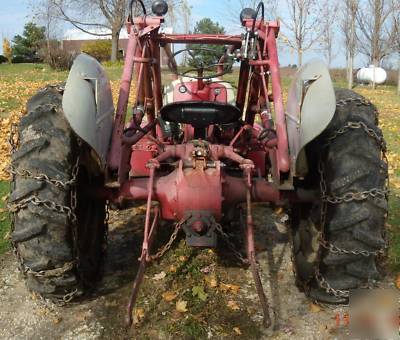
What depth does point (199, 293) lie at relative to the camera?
151 inches

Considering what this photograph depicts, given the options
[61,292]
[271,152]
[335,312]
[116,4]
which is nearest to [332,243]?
[335,312]

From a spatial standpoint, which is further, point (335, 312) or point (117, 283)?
point (117, 283)

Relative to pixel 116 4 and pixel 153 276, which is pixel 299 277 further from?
pixel 116 4

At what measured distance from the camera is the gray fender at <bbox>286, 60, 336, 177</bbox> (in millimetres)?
3055

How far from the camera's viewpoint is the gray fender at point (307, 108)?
3055 millimetres

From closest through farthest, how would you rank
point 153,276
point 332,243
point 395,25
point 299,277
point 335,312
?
point 332,243
point 335,312
point 299,277
point 153,276
point 395,25

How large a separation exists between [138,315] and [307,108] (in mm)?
1796

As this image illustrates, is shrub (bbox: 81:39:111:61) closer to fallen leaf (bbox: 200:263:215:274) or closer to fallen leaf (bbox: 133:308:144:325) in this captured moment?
fallen leaf (bbox: 200:263:215:274)

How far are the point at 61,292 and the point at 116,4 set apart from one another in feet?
107

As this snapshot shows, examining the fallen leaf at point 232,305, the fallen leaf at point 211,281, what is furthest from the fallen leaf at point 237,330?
the fallen leaf at point 211,281

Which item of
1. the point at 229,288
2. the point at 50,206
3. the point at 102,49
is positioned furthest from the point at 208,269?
the point at 102,49

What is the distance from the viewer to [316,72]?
3.39 meters

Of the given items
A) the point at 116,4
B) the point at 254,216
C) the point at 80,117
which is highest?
the point at 116,4

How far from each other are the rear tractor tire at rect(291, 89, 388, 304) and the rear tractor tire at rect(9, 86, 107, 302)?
64.3 inches
